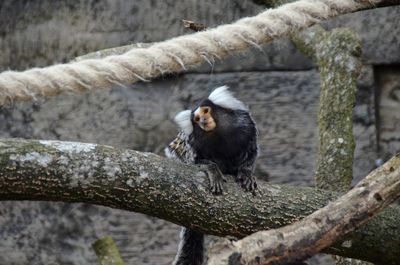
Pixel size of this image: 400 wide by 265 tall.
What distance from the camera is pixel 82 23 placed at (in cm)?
446

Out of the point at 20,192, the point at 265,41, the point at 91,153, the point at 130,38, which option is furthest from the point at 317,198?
the point at 130,38

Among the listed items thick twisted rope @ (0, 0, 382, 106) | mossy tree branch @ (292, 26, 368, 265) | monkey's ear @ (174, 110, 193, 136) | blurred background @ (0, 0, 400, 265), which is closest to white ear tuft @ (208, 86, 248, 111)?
monkey's ear @ (174, 110, 193, 136)

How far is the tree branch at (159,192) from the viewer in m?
2.47

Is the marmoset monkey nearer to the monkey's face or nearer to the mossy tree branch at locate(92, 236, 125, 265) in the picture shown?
the monkey's face

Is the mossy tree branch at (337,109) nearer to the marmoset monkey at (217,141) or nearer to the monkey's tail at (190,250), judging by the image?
the marmoset monkey at (217,141)

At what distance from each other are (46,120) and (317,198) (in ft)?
6.79

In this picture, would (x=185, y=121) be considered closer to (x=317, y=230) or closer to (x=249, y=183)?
(x=249, y=183)

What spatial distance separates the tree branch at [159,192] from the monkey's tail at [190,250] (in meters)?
0.55

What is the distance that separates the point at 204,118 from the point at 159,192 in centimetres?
69

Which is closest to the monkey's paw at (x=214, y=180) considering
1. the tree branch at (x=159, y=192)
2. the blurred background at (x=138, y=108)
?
the tree branch at (x=159, y=192)

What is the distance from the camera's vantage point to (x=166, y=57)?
96.0 inches

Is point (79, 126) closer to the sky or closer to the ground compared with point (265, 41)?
closer to the ground

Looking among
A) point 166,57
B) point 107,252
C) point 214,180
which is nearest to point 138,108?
point 107,252

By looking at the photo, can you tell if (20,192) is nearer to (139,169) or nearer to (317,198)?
(139,169)
